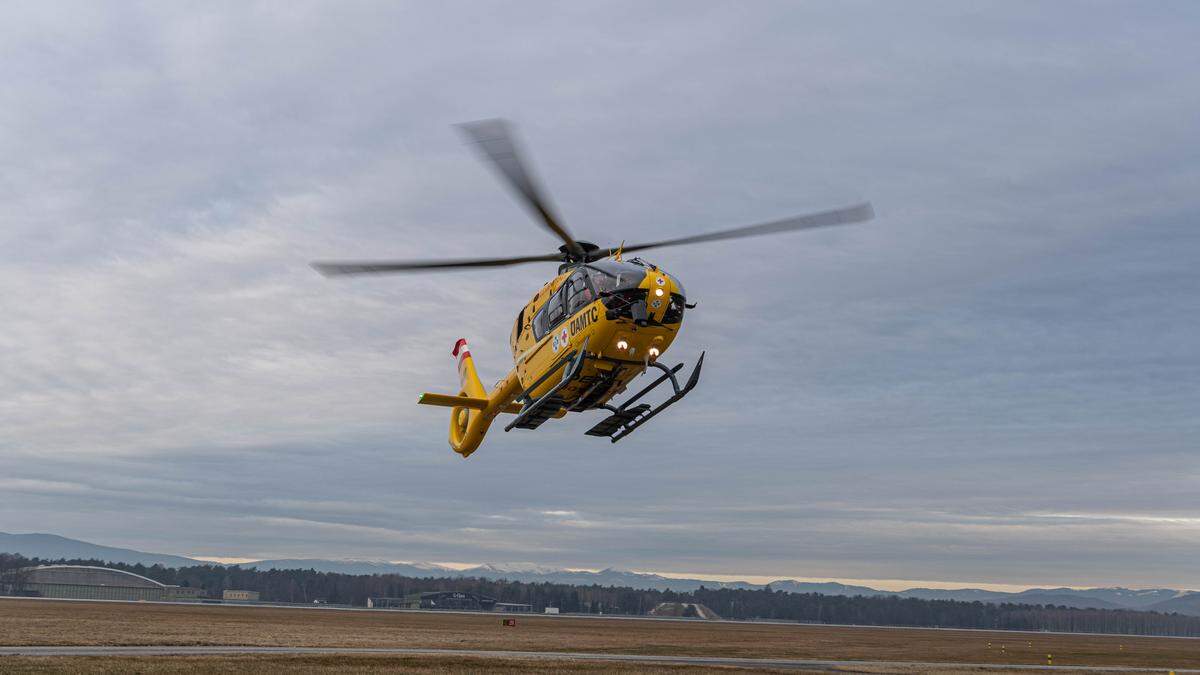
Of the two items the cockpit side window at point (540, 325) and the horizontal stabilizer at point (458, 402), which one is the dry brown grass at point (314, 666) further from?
the cockpit side window at point (540, 325)

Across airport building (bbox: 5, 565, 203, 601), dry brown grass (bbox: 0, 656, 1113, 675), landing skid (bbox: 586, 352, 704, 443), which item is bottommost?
airport building (bbox: 5, 565, 203, 601)

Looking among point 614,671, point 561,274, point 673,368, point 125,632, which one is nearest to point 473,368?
point 561,274

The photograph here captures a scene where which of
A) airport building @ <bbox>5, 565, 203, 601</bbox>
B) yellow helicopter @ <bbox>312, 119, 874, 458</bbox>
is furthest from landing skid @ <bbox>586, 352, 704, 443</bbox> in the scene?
airport building @ <bbox>5, 565, 203, 601</bbox>

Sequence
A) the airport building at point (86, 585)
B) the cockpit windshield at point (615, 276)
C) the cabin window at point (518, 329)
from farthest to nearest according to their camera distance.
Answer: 1. the airport building at point (86, 585)
2. the cabin window at point (518, 329)
3. the cockpit windshield at point (615, 276)

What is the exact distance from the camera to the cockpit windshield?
Result: 87.2 feet

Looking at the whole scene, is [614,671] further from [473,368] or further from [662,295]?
[662,295]

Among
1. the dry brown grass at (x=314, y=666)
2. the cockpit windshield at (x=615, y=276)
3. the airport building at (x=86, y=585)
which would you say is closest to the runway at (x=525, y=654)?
the dry brown grass at (x=314, y=666)

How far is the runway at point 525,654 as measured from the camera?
44656 millimetres

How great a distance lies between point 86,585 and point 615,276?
187 m

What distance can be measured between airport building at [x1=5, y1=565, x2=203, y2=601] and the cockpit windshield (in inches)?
6746

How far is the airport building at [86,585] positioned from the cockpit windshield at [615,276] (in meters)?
171

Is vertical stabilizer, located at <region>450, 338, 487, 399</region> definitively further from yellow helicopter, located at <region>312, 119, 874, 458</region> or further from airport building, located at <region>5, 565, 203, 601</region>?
airport building, located at <region>5, 565, 203, 601</region>

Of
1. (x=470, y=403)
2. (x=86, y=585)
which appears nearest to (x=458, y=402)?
(x=470, y=403)

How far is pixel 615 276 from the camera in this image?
26766 millimetres
